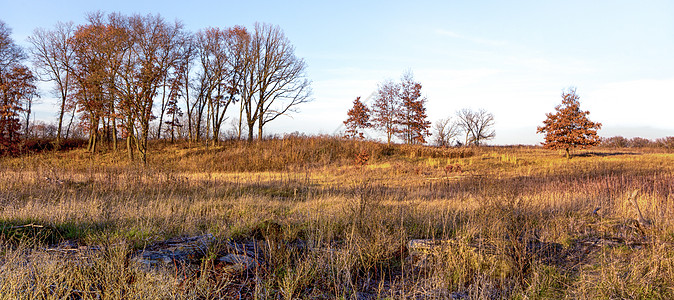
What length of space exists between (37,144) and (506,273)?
40.7 meters

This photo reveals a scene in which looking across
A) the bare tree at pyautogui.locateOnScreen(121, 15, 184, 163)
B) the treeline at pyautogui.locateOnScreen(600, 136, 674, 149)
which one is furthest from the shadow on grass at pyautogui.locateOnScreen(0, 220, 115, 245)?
the treeline at pyautogui.locateOnScreen(600, 136, 674, 149)

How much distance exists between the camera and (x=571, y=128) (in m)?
26.4

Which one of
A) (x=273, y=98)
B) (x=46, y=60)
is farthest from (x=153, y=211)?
(x=46, y=60)

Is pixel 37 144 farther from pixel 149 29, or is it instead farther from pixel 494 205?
pixel 494 205

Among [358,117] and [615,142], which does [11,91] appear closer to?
[358,117]

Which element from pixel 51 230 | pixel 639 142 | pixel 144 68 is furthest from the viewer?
pixel 639 142

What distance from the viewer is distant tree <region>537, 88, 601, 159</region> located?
84.6 feet

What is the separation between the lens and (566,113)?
2645 cm

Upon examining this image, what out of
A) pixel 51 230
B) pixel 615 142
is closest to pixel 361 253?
pixel 51 230

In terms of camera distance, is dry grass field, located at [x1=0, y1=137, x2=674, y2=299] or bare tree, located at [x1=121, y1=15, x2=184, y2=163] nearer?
dry grass field, located at [x1=0, y1=137, x2=674, y2=299]

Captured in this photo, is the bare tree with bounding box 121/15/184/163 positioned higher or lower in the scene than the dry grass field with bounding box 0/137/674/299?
higher

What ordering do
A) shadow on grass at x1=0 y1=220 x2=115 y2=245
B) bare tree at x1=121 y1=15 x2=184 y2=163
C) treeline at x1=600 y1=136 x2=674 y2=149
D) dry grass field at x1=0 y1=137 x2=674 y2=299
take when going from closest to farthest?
dry grass field at x1=0 y1=137 x2=674 y2=299
shadow on grass at x1=0 y1=220 x2=115 y2=245
bare tree at x1=121 y1=15 x2=184 y2=163
treeline at x1=600 y1=136 x2=674 y2=149

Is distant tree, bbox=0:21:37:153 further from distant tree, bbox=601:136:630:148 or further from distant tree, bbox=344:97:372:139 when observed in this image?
distant tree, bbox=601:136:630:148

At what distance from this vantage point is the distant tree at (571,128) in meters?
25.8
